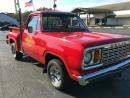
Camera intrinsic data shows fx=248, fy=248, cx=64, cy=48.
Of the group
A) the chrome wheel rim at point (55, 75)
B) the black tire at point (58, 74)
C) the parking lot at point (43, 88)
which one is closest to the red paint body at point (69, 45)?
the black tire at point (58, 74)

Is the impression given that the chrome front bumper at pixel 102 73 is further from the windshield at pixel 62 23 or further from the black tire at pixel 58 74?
the windshield at pixel 62 23

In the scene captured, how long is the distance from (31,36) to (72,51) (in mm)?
2402

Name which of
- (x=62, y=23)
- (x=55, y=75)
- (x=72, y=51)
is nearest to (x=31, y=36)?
(x=62, y=23)

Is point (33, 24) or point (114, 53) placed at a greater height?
point (33, 24)

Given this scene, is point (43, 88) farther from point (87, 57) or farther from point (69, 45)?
point (87, 57)

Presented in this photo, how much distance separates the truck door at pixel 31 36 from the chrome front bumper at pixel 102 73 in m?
2.28

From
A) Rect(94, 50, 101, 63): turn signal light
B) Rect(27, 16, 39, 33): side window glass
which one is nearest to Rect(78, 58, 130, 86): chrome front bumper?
Rect(94, 50, 101, 63): turn signal light

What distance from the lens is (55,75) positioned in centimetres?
610

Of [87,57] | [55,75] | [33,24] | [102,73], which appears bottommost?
[55,75]

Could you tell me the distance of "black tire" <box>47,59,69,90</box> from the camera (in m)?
5.70

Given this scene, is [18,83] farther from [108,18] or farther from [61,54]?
[108,18]

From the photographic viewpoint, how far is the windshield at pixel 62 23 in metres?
7.08

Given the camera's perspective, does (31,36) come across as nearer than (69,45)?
No

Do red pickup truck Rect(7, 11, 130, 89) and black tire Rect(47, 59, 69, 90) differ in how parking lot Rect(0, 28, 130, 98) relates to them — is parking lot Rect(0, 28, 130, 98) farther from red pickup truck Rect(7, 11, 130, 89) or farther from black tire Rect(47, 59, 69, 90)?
red pickup truck Rect(7, 11, 130, 89)
